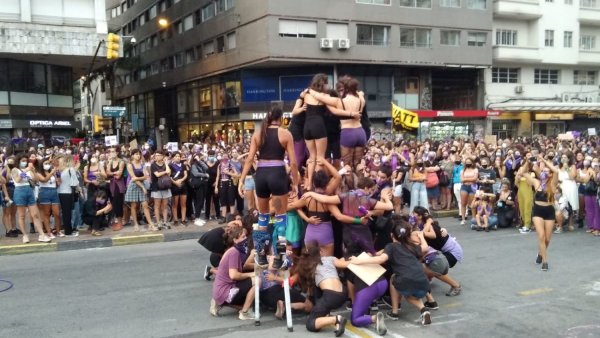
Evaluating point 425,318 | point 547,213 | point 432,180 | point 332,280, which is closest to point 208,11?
point 432,180

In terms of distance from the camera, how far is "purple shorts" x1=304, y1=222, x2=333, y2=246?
282 inches

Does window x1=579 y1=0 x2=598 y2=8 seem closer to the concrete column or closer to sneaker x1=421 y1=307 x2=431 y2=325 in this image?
the concrete column

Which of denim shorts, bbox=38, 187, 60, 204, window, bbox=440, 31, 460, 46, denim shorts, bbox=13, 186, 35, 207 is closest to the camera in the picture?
denim shorts, bbox=13, 186, 35, 207

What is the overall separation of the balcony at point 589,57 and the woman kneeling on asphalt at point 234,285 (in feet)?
149

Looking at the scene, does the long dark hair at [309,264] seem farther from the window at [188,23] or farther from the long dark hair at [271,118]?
the window at [188,23]

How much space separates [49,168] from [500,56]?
3728cm

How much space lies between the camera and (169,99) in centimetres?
5159

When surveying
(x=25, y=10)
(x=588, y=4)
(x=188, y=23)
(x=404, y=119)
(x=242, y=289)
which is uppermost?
(x=588, y=4)

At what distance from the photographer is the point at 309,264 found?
22.4ft

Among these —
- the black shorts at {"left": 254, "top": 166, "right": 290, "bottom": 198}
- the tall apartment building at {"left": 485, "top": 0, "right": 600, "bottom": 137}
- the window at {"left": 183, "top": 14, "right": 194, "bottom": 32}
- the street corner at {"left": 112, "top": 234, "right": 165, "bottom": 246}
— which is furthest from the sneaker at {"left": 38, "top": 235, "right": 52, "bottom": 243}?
the tall apartment building at {"left": 485, "top": 0, "right": 600, "bottom": 137}

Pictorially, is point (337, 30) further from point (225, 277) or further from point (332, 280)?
point (332, 280)

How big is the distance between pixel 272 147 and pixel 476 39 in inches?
1465

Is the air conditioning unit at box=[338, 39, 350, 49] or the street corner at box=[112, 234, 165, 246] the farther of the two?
the air conditioning unit at box=[338, 39, 350, 49]

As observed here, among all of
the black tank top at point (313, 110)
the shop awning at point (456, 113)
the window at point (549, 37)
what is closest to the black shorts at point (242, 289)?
the black tank top at point (313, 110)
